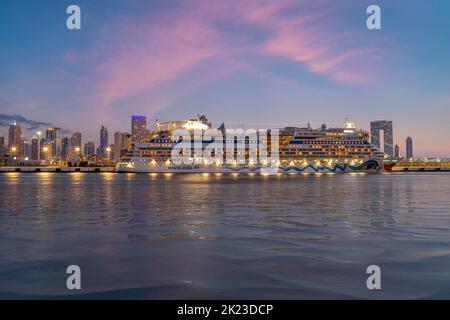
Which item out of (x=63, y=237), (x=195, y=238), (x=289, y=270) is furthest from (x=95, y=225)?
(x=289, y=270)

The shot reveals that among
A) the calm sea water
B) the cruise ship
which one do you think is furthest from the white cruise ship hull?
the calm sea water

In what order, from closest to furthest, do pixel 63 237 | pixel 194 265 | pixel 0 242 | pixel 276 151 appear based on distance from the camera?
pixel 194 265 → pixel 0 242 → pixel 63 237 → pixel 276 151

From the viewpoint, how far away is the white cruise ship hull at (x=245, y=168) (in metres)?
131

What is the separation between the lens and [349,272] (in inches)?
322

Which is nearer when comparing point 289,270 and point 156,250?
point 289,270

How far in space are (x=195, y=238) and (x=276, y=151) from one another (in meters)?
135

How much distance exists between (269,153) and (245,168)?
50.1ft

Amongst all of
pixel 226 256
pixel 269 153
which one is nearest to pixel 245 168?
pixel 269 153

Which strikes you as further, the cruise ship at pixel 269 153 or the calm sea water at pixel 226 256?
the cruise ship at pixel 269 153

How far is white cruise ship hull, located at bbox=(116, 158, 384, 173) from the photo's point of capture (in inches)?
5148

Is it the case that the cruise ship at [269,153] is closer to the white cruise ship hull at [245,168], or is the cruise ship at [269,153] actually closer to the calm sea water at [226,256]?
the white cruise ship hull at [245,168]

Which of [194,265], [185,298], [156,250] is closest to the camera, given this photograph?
[185,298]

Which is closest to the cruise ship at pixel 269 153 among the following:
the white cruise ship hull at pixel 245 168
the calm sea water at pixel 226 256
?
the white cruise ship hull at pixel 245 168

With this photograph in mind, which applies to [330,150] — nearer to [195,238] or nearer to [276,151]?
[276,151]
